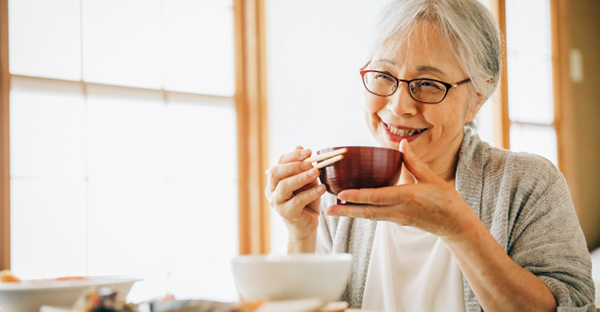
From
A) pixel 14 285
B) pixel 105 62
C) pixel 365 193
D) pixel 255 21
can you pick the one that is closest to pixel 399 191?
pixel 365 193

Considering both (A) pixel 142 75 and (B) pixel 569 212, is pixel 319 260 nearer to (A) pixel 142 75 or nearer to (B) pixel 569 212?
(B) pixel 569 212

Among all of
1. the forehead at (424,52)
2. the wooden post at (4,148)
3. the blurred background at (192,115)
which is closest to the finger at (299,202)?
the forehead at (424,52)

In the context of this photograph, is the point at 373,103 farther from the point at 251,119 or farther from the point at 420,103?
the point at 251,119

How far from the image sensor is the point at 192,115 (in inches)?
122

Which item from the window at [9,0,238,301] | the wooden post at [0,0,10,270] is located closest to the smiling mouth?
the window at [9,0,238,301]

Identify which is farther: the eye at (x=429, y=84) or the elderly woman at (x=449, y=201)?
the eye at (x=429, y=84)

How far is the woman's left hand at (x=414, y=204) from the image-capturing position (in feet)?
3.15

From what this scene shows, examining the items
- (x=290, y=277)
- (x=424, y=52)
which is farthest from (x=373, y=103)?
(x=290, y=277)

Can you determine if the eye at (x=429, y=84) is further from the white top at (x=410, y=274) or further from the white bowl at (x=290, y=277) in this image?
the white bowl at (x=290, y=277)

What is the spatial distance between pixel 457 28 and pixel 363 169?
2.04ft

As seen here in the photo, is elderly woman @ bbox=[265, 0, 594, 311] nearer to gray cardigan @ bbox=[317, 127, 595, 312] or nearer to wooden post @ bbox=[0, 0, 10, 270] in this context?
gray cardigan @ bbox=[317, 127, 595, 312]

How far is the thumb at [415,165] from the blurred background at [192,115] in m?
1.72

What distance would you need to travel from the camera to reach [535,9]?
121 inches

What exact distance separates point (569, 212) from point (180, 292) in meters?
2.30
